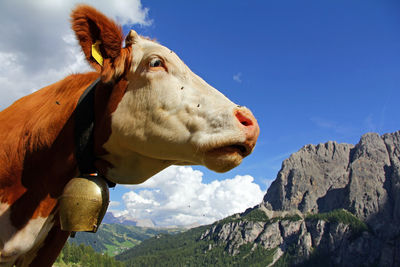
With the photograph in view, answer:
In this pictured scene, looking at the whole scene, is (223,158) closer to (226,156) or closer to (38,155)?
(226,156)

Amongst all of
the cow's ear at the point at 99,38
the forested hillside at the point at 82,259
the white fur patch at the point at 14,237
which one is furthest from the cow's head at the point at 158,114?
the forested hillside at the point at 82,259

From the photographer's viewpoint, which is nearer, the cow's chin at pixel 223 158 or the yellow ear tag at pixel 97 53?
the cow's chin at pixel 223 158

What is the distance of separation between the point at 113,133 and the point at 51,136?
0.52 m

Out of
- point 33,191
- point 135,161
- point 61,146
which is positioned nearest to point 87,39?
point 61,146

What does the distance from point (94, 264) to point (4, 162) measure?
122142mm

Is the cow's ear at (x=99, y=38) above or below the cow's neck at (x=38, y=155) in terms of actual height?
above

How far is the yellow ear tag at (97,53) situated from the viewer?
98.3 inches

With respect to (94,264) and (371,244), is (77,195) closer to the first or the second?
(94,264)

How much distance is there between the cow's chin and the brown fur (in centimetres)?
81

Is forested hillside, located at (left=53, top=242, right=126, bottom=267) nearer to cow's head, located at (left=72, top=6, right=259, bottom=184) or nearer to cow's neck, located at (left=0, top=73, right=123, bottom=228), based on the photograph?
cow's neck, located at (left=0, top=73, right=123, bottom=228)

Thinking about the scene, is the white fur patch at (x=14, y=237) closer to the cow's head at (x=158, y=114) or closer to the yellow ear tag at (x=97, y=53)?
the cow's head at (x=158, y=114)

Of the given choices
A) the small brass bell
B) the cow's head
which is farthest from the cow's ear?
the small brass bell

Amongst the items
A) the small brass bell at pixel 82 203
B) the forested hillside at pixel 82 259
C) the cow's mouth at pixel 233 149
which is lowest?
the forested hillside at pixel 82 259

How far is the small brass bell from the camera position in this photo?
2143 millimetres
